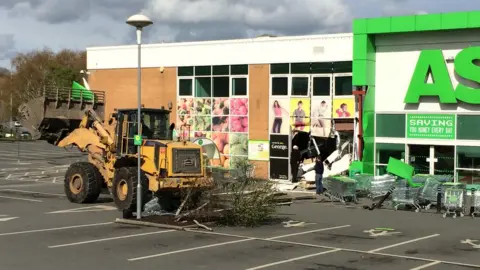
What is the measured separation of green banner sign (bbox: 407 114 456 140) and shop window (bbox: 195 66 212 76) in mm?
11273

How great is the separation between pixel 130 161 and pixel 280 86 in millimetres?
12783

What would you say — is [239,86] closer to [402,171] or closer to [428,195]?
[402,171]

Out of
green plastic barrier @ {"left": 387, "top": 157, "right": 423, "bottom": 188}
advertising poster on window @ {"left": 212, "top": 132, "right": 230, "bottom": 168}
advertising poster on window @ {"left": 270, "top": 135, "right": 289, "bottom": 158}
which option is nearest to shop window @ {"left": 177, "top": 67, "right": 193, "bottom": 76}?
advertising poster on window @ {"left": 212, "top": 132, "right": 230, "bottom": 168}

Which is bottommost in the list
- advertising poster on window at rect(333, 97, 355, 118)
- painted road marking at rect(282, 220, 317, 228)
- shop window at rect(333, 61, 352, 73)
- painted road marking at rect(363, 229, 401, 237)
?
painted road marking at rect(363, 229, 401, 237)

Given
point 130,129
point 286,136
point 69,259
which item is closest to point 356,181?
point 286,136

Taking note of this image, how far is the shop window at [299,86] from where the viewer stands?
3047 centimetres

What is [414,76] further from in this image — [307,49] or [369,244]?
[369,244]

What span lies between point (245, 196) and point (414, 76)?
44.0 feet

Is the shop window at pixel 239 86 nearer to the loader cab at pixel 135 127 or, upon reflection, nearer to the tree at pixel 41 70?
the loader cab at pixel 135 127

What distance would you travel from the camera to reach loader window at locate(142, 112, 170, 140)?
20188 mm

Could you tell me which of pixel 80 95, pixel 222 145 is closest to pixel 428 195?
pixel 222 145

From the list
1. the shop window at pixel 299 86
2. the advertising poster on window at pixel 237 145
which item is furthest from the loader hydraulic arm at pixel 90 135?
the shop window at pixel 299 86

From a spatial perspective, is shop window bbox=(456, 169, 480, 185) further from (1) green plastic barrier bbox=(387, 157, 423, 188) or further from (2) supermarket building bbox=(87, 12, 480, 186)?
(1) green plastic barrier bbox=(387, 157, 423, 188)

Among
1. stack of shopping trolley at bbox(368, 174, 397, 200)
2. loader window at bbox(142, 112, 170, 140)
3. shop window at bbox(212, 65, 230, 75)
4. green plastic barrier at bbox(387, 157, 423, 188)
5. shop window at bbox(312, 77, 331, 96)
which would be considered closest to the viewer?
loader window at bbox(142, 112, 170, 140)
